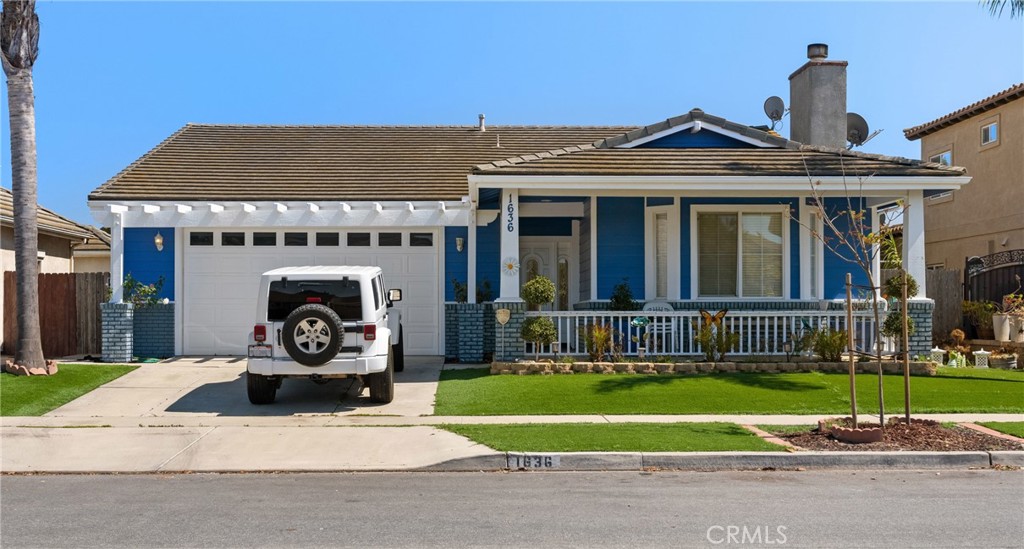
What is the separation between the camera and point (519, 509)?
693 cm

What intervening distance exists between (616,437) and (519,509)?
9.57ft

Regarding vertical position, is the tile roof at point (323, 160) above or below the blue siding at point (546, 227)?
above

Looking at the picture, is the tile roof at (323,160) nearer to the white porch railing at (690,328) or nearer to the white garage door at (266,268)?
the white garage door at (266,268)

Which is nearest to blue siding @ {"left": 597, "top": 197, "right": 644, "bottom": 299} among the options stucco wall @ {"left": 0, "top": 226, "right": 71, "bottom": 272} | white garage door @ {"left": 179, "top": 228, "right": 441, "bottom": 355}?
white garage door @ {"left": 179, "top": 228, "right": 441, "bottom": 355}

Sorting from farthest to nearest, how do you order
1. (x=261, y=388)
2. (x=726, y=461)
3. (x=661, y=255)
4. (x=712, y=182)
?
(x=661, y=255)
(x=712, y=182)
(x=261, y=388)
(x=726, y=461)

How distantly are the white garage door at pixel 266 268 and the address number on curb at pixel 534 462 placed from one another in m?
8.10

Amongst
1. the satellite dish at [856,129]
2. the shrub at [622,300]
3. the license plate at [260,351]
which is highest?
the satellite dish at [856,129]

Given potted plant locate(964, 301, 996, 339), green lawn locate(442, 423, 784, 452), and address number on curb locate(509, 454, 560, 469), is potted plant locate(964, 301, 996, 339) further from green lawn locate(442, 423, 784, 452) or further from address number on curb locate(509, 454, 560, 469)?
address number on curb locate(509, 454, 560, 469)

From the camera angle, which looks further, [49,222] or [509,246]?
[49,222]

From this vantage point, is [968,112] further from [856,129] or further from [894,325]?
[894,325]

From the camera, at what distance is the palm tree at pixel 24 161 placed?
45.1 feet

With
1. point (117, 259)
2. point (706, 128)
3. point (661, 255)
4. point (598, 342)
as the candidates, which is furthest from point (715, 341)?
point (117, 259)

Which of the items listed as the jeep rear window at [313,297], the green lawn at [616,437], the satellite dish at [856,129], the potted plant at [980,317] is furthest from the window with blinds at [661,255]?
the potted plant at [980,317]

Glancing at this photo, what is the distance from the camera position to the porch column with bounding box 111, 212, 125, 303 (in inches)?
623
